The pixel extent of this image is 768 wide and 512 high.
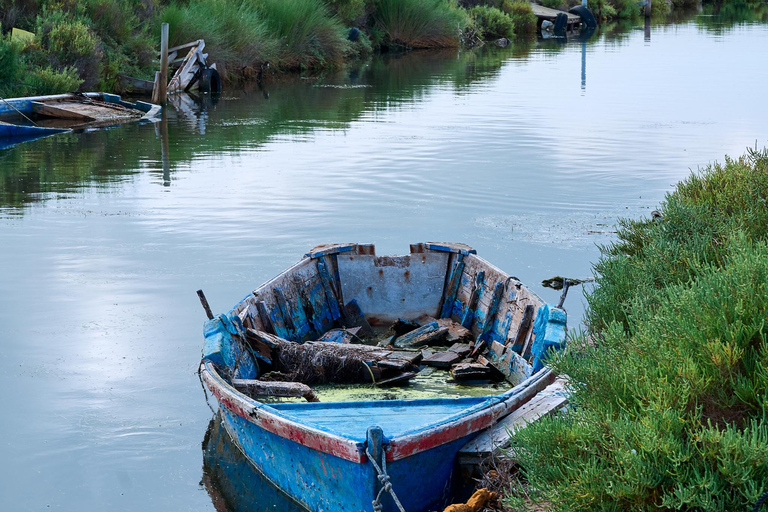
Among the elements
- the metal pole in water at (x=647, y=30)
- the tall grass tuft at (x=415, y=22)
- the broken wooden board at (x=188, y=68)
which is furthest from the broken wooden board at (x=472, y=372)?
the metal pole in water at (x=647, y=30)

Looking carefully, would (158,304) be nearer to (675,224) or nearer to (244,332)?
(244,332)

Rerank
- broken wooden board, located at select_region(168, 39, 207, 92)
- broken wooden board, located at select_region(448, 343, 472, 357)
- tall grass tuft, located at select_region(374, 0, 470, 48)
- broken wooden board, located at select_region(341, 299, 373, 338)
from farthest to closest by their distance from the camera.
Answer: tall grass tuft, located at select_region(374, 0, 470, 48), broken wooden board, located at select_region(168, 39, 207, 92), broken wooden board, located at select_region(341, 299, 373, 338), broken wooden board, located at select_region(448, 343, 472, 357)

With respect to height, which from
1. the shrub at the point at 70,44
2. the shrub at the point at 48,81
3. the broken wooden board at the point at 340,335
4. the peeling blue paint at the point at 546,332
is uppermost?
the shrub at the point at 70,44

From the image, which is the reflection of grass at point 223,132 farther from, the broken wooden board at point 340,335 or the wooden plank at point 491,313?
the wooden plank at point 491,313

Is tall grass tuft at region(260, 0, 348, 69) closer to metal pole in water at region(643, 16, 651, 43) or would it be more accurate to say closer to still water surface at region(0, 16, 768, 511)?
still water surface at region(0, 16, 768, 511)

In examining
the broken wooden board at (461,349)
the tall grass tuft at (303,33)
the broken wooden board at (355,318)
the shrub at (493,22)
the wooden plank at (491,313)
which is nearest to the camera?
the broken wooden board at (461,349)

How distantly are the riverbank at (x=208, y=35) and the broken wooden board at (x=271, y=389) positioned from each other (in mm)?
17675

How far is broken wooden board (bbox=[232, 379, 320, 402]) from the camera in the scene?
268 inches

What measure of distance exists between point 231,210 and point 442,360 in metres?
6.77

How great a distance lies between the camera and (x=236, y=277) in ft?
35.6

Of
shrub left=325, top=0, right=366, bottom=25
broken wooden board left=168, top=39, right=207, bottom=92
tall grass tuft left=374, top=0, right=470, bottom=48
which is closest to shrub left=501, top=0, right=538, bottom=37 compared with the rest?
tall grass tuft left=374, top=0, right=470, bottom=48

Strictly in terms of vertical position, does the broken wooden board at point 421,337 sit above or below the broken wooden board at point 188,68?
below

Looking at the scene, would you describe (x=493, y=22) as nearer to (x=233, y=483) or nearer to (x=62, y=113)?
(x=62, y=113)

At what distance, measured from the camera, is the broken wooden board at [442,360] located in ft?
26.5
